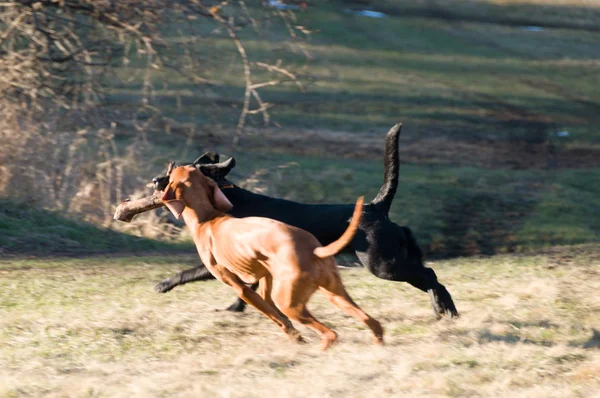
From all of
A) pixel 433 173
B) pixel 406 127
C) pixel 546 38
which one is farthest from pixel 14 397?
pixel 546 38

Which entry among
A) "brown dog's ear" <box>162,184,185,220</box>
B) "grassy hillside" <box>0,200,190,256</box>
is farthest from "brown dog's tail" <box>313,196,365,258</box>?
"grassy hillside" <box>0,200,190,256</box>

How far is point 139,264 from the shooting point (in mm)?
9227

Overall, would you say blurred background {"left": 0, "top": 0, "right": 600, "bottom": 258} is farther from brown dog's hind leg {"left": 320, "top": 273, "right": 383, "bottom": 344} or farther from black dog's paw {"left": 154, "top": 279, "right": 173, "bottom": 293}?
brown dog's hind leg {"left": 320, "top": 273, "right": 383, "bottom": 344}

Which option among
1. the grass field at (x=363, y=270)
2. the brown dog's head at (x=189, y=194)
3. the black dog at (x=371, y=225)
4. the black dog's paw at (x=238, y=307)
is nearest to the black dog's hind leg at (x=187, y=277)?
the black dog at (x=371, y=225)

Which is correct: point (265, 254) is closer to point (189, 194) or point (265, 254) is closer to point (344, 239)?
point (344, 239)

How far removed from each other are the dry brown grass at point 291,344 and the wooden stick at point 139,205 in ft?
2.58

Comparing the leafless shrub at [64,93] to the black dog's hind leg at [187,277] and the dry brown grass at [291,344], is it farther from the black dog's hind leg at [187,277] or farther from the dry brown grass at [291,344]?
the black dog's hind leg at [187,277]

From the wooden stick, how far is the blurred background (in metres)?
3.43

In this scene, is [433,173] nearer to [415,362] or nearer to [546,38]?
[415,362]

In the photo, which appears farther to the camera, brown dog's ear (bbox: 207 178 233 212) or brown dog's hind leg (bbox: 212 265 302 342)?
brown dog's ear (bbox: 207 178 233 212)

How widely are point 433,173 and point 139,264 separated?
277 inches

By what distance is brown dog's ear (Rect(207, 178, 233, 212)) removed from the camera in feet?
20.5

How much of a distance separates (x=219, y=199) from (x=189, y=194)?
0.21m

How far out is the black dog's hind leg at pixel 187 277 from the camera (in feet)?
22.7
